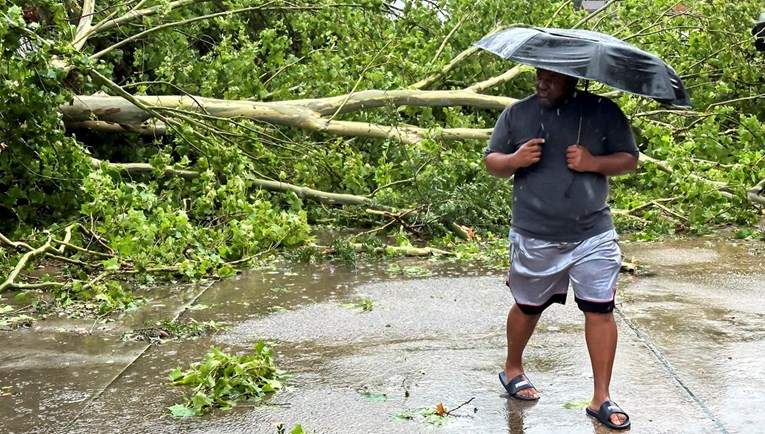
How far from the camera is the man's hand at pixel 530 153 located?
11.5 feet

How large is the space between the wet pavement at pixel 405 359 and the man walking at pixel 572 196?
41 cm

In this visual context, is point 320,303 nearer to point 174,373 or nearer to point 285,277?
point 285,277

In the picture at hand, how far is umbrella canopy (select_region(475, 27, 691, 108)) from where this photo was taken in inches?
132

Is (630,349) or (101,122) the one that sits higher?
(101,122)

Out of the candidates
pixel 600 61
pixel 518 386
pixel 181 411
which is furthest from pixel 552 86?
pixel 181 411

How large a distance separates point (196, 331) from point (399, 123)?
4286mm

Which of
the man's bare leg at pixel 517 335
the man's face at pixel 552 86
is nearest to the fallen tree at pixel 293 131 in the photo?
the man's bare leg at pixel 517 335

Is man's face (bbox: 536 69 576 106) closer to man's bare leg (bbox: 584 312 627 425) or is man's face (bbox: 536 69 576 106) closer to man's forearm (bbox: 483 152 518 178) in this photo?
man's forearm (bbox: 483 152 518 178)

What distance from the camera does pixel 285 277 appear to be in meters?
6.32

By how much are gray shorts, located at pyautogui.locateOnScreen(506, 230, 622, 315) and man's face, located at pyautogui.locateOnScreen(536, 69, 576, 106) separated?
1.77 ft

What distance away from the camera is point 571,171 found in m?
3.52

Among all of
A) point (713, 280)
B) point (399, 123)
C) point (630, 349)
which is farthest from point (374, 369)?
point (399, 123)

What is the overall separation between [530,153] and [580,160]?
19 cm

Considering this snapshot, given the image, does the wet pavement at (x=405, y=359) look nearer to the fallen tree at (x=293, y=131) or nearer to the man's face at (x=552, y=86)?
the fallen tree at (x=293, y=131)
